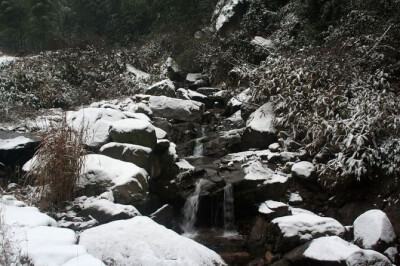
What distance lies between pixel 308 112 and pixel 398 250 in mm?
3570

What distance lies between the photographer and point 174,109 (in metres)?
10.7

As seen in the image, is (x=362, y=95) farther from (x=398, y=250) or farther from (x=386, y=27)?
(x=398, y=250)

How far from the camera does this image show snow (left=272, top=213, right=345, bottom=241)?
16.1ft

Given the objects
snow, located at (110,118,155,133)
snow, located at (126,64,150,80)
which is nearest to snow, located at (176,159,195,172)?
snow, located at (110,118,155,133)

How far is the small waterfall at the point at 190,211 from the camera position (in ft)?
22.3

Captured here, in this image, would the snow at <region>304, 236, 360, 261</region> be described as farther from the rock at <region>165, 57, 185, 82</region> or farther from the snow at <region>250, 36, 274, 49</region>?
the rock at <region>165, 57, 185, 82</region>

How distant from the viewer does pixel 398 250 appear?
4.65 metres

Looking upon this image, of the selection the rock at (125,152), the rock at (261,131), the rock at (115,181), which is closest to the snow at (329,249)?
the rock at (115,181)

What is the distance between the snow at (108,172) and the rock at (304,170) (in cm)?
285

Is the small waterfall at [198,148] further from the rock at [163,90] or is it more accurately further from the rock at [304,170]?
the rock at [304,170]

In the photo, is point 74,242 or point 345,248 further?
point 345,248

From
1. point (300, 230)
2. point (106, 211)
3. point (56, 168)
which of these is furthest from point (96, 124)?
point (300, 230)

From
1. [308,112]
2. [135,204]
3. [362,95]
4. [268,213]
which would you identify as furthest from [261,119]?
[135,204]

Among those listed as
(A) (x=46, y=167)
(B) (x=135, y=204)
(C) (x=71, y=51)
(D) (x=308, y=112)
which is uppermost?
(C) (x=71, y=51)
